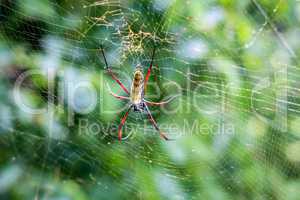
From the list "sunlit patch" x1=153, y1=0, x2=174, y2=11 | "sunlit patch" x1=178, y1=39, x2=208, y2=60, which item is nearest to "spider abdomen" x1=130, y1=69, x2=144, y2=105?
"sunlit patch" x1=178, y1=39, x2=208, y2=60

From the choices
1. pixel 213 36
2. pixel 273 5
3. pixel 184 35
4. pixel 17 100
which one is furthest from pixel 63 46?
pixel 273 5

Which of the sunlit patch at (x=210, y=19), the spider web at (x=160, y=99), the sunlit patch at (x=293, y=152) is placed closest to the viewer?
the spider web at (x=160, y=99)

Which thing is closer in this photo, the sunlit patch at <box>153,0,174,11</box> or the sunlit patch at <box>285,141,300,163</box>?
the sunlit patch at <box>153,0,174,11</box>

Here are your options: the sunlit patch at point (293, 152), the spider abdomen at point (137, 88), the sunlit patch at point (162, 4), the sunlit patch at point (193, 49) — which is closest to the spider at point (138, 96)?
the spider abdomen at point (137, 88)

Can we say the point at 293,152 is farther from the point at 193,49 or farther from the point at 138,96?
the point at 138,96

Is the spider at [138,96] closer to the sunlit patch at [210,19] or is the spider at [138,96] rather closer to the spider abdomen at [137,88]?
the spider abdomen at [137,88]

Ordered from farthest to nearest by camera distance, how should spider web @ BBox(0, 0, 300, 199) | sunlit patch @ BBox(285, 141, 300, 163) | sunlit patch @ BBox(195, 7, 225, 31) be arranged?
sunlit patch @ BBox(285, 141, 300, 163), sunlit patch @ BBox(195, 7, 225, 31), spider web @ BBox(0, 0, 300, 199)

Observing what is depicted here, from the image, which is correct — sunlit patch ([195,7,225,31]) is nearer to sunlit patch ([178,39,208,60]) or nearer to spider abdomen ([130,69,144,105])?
sunlit patch ([178,39,208,60])

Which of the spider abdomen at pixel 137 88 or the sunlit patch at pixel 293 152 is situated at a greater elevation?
the spider abdomen at pixel 137 88
